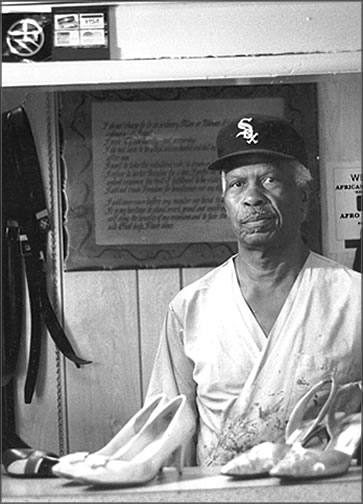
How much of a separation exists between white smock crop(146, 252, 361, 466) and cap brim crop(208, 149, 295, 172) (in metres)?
0.13

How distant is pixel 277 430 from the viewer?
4.99 ft

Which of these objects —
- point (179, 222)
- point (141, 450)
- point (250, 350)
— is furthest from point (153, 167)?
point (141, 450)

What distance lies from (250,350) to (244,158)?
270 millimetres

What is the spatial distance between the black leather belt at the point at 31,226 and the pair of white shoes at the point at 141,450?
0.12 metres

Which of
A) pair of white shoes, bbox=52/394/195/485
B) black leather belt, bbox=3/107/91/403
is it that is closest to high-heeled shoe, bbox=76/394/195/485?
pair of white shoes, bbox=52/394/195/485

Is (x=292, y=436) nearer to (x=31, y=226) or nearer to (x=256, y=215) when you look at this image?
(x=256, y=215)

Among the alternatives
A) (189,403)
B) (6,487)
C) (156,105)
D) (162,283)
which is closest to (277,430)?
(189,403)

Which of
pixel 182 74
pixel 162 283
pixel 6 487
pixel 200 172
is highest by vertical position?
pixel 182 74

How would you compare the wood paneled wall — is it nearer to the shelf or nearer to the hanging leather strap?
the hanging leather strap

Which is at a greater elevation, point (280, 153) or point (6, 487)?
point (280, 153)

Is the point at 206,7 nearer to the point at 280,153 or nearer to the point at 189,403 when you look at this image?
the point at 280,153

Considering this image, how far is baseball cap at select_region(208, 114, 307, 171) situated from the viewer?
155 centimetres

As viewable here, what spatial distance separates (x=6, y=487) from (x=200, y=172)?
0.51 meters

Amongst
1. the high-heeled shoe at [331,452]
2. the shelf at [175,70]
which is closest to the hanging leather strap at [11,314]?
the shelf at [175,70]
